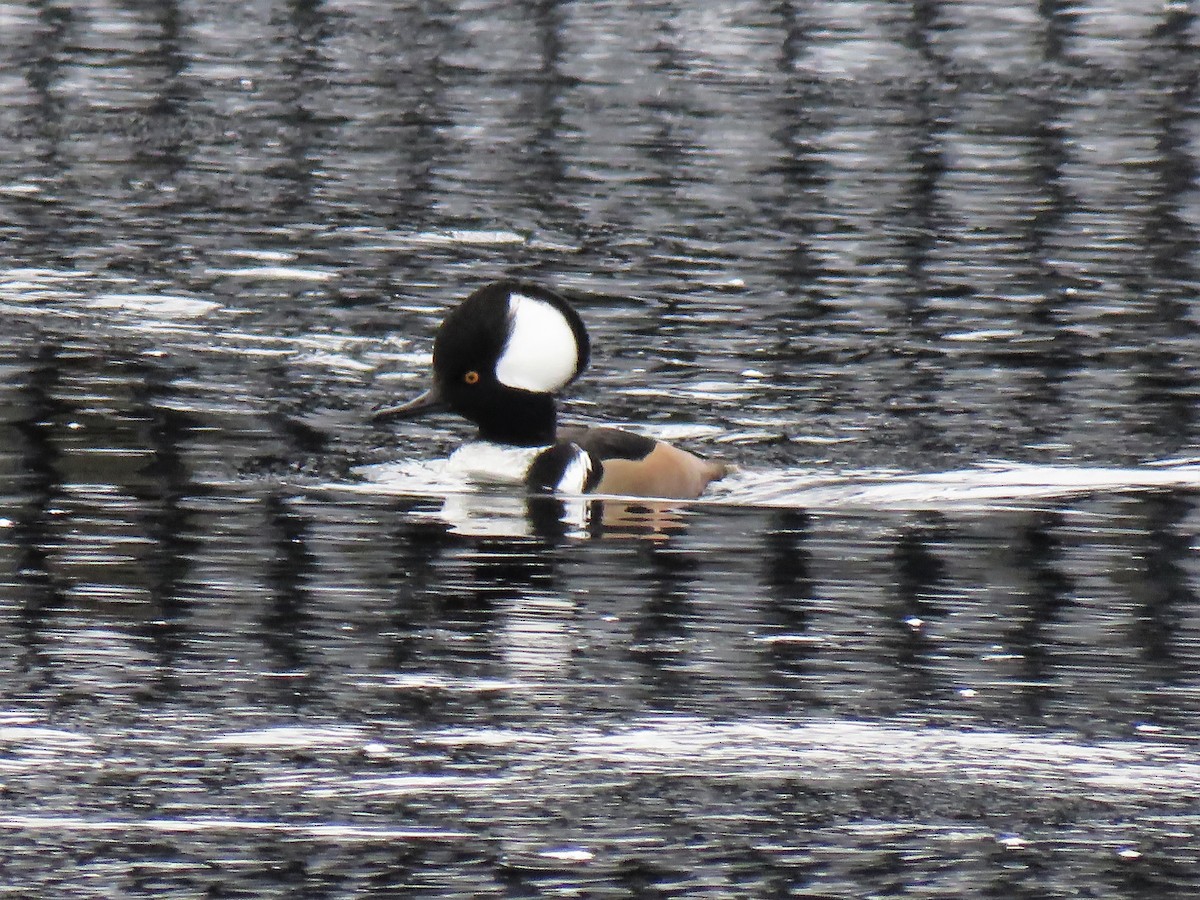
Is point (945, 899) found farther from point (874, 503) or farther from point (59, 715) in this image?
point (874, 503)

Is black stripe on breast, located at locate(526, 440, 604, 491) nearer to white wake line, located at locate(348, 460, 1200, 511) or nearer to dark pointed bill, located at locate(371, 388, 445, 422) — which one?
white wake line, located at locate(348, 460, 1200, 511)

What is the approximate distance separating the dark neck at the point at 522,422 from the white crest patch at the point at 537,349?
0.05 metres

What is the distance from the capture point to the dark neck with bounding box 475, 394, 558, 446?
8750 millimetres

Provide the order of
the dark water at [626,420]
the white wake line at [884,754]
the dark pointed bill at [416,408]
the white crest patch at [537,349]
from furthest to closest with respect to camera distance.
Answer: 1. the dark pointed bill at [416,408]
2. the white crest patch at [537,349]
3. the white wake line at [884,754]
4. the dark water at [626,420]

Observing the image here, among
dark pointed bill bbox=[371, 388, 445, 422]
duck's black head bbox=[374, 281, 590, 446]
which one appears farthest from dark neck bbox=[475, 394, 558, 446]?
dark pointed bill bbox=[371, 388, 445, 422]

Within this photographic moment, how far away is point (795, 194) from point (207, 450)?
4970 millimetres

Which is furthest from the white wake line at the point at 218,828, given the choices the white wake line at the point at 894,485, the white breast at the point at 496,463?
the white breast at the point at 496,463

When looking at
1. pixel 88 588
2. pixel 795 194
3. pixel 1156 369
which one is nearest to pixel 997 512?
pixel 1156 369

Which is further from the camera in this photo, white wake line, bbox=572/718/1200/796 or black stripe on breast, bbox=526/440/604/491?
black stripe on breast, bbox=526/440/604/491

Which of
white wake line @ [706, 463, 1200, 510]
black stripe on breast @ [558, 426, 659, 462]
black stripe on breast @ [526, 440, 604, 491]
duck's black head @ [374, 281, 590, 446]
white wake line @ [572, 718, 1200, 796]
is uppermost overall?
duck's black head @ [374, 281, 590, 446]

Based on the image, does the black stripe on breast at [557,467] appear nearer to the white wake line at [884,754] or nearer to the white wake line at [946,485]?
the white wake line at [946,485]

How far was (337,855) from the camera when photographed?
4.96 m

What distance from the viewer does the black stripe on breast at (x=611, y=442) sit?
8.67m

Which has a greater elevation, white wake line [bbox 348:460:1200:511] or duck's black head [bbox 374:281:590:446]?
duck's black head [bbox 374:281:590:446]
